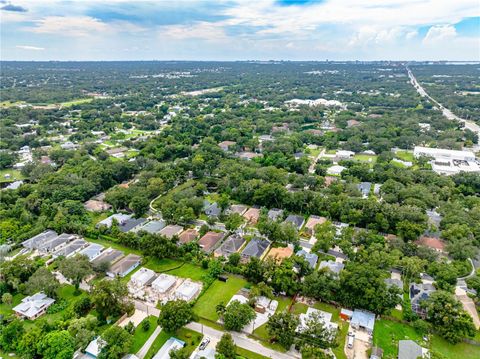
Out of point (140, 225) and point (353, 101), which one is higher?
point (353, 101)

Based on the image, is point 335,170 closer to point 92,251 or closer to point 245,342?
point 245,342

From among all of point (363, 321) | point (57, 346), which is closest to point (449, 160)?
point (363, 321)

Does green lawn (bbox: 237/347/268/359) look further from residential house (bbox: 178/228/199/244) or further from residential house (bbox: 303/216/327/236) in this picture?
residential house (bbox: 303/216/327/236)

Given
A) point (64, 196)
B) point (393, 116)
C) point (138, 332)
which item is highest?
point (393, 116)

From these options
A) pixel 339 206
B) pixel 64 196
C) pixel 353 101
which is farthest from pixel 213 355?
pixel 353 101

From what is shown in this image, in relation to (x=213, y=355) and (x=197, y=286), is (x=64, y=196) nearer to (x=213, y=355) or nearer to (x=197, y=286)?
(x=197, y=286)

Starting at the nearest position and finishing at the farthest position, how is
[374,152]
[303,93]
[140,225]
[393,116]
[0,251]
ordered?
[0,251] < [140,225] < [374,152] < [393,116] < [303,93]

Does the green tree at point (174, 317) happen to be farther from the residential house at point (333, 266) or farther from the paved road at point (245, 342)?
the residential house at point (333, 266)

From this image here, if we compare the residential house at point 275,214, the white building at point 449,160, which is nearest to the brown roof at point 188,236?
the residential house at point 275,214
